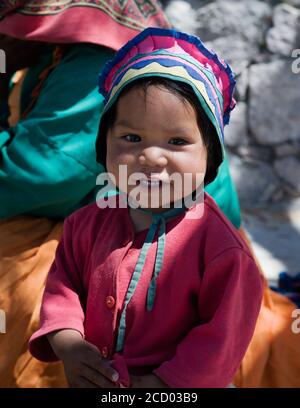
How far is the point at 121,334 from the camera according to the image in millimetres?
1378

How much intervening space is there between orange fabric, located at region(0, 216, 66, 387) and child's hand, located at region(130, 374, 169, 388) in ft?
1.99

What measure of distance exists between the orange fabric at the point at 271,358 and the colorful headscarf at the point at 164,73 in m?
0.69

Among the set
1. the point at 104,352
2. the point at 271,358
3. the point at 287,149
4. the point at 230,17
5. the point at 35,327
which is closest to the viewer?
the point at 104,352

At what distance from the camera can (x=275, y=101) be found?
4.10 metres

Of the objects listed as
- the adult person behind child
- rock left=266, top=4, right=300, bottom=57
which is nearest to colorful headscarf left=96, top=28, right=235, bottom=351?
the adult person behind child

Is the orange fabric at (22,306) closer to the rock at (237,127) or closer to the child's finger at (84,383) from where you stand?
the child's finger at (84,383)

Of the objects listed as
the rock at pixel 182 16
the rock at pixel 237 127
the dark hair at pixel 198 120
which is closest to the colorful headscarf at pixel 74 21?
the dark hair at pixel 198 120

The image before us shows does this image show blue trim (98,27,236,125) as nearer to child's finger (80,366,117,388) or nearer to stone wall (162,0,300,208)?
child's finger (80,366,117,388)

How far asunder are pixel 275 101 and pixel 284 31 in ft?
1.54

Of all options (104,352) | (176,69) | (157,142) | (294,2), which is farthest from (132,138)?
(294,2)

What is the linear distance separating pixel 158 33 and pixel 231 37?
2.78m

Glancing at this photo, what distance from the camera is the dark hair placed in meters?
1.32

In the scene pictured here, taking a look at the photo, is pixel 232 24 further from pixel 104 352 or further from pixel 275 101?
pixel 104 352

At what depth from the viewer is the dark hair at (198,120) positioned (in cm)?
132
